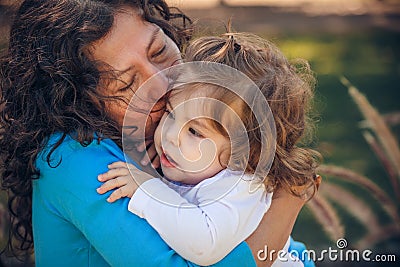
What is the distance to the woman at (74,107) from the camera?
2.14 metres

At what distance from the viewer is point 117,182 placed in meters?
2.08

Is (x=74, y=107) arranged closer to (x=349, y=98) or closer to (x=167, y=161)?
(x=167, y=161)

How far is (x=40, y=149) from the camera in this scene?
2.24m

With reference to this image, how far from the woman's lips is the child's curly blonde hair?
201 mm

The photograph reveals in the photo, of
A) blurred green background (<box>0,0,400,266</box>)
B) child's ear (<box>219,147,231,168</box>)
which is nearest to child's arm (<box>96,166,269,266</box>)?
child's ear (<box>219,147,231,168</box>)

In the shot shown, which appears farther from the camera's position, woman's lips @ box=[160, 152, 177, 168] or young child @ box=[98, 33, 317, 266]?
woman's lips @ box=[160, 152, 177, 168]

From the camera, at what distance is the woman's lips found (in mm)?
2316

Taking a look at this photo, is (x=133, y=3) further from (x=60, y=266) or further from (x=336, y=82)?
(x=336, y=82)

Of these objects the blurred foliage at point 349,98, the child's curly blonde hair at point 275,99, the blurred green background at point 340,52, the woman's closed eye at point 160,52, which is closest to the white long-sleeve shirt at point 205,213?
the child's curly blonde hair at point 275,99

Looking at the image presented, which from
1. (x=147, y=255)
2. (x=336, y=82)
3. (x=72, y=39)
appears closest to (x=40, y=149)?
(x=72, y=39)

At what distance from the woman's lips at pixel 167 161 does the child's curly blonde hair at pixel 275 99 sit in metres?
0.20

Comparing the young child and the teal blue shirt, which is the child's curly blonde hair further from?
the teal blue shirt

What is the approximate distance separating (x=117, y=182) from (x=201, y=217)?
0.27 meters

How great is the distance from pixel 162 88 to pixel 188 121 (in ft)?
0.55
